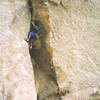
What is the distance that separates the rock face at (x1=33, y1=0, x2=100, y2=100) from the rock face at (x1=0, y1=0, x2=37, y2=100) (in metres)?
0.59

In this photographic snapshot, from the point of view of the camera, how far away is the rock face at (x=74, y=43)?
3.95 metres

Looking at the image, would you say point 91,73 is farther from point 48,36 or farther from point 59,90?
point 48,36

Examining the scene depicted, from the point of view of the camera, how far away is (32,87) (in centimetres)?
325

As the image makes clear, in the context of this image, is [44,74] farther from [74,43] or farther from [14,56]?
[14,56]

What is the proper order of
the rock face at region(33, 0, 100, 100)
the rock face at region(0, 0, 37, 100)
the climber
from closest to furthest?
the rock face at region(0, 0, 37, 100) < the climber < the rock face at region(33, 0, 100, 100)

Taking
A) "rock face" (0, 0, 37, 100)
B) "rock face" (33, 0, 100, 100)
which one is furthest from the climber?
"rock face" (33, 0, 100, 100)

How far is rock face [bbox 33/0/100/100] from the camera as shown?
3.95 metres

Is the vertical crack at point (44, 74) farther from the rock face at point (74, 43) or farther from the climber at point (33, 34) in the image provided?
the climber at point (33, 34)

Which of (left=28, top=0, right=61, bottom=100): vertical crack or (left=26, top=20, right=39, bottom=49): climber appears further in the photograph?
(left=28, top=0, right=61, bottom=100): vertical crack

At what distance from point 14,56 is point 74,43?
161cm

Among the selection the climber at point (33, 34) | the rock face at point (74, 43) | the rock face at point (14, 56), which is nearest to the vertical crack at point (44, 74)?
the rock face at point (74, 43)

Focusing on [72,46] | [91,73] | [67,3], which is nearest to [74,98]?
[91,73]

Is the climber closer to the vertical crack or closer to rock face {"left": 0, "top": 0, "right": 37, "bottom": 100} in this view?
rock face {"left": 0, "top": 0, "right": 37, "bottom": 100}

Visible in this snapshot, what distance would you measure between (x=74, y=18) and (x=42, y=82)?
5.18 ft
